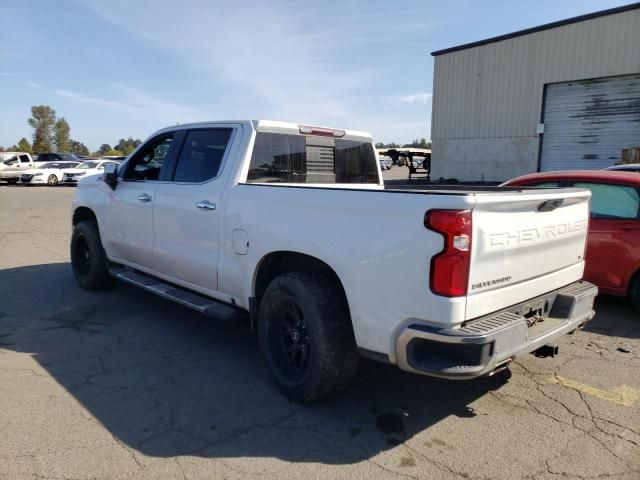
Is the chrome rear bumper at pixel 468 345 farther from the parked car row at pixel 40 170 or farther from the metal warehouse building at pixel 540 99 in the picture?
the parked car row at pixel 40 170

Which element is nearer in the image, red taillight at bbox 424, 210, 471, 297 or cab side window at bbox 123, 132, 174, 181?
red taillight at bbox 424, 210, 471, 297

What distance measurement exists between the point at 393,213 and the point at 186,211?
7.46 feet

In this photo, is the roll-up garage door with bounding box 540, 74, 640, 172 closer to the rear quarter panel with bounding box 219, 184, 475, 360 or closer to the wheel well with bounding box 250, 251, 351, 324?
the wheel well with bounding box 250, 251, 351, 324

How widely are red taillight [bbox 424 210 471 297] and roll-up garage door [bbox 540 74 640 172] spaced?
18.9 m

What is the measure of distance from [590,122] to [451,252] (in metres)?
19.4

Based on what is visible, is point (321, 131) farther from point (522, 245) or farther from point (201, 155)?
point (522, 245)

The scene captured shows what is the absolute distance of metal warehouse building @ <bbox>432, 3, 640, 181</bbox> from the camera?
18016 mm

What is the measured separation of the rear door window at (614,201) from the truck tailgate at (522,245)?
6.87 ft

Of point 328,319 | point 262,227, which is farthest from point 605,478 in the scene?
point 262,227

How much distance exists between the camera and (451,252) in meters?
2.61

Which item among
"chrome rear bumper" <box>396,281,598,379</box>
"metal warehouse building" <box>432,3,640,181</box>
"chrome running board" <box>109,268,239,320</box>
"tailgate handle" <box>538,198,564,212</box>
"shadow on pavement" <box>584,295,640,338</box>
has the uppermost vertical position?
"metal warehouse building" <box>432,3,640,181</box>

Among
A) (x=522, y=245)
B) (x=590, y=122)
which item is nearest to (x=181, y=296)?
(x=522, y=245)

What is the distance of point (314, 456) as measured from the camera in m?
2.85

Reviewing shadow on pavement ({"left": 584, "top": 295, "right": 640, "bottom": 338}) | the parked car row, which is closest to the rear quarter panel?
shadow on pavement ({"left": 584, "top": 295, "right": 640, "bottom": 338})
